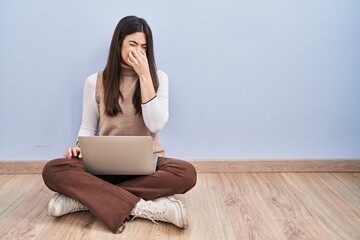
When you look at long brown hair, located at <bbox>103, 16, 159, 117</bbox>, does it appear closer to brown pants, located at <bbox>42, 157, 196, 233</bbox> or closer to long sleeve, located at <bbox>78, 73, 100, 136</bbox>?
long sleeve, located at <bbox>78, 73, 100, 136</bbox>

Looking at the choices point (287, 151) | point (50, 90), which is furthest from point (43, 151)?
point (287, 151)

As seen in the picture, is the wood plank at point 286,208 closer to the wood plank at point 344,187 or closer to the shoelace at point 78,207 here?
the wood plank at point 344,187

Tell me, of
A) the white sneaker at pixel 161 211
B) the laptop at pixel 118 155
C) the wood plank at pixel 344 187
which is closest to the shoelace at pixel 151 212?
the white sneaker at pixel 161 211

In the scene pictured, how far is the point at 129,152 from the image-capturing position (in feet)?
4.07

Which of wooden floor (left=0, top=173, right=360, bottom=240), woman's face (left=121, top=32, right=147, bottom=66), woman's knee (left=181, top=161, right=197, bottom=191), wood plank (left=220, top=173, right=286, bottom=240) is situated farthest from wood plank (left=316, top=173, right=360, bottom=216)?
woman's face (left=121, top=32, right=147, bottom=66)

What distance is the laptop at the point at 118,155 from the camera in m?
1.22

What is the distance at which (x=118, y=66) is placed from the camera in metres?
1.46

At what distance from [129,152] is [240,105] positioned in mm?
656

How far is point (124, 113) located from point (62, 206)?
15.3 inches

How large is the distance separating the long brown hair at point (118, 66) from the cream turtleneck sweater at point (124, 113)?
2cm

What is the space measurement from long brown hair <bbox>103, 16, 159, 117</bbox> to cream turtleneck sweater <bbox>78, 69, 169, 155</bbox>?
0.07ft

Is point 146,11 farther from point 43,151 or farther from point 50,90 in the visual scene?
point 43,151

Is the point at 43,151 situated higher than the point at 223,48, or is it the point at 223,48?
the point at 223,48

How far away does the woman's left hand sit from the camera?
138 centimetres
